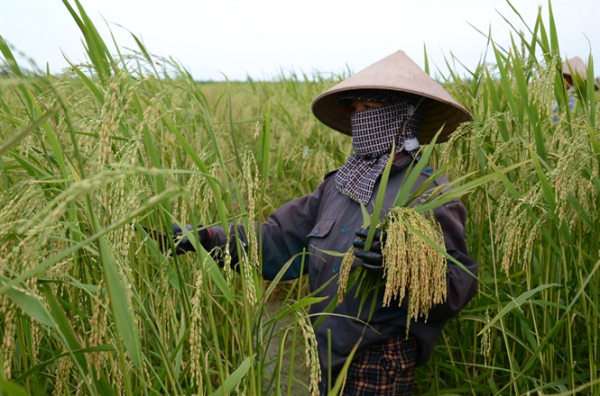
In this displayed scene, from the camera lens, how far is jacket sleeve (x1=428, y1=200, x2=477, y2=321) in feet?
6.39

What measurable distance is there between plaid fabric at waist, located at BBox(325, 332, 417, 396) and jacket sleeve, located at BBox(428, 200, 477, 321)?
17 cm

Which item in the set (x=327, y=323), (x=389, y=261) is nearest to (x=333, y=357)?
(x=327, y=323)

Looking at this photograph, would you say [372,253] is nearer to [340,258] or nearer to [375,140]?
[340,258]

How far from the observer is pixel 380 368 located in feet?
6.81

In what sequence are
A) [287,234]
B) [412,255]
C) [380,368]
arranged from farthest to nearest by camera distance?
[287,234]
[380,368]
[412,255]

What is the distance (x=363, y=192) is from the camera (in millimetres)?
2205

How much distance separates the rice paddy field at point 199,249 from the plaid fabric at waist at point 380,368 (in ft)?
0.83

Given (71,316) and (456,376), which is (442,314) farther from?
(71,316)

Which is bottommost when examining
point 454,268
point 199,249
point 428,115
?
point 454,268

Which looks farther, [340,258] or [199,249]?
[340,258]

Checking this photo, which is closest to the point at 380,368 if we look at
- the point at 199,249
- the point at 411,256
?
the point at 411,256

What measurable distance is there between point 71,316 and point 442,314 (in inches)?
47.9

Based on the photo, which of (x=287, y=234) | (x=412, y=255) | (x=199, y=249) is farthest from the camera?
(x=287, y=234)

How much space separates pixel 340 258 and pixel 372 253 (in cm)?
47
